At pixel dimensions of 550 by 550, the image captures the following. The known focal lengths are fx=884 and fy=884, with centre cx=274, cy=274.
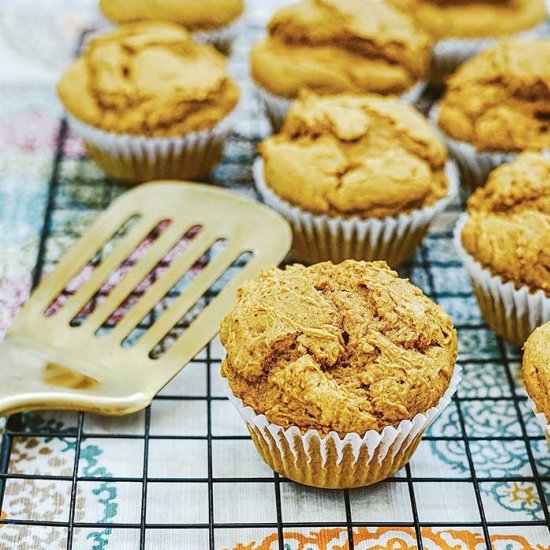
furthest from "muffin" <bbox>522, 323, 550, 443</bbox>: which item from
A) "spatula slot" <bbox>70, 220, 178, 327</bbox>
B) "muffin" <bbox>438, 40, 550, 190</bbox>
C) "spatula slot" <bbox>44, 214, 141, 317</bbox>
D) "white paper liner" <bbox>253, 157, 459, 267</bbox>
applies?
"spatula slot" <bbox>44, 214, 141, 317</bbox>

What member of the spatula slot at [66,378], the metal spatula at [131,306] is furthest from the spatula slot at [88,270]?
the spatula slot at [66,378]

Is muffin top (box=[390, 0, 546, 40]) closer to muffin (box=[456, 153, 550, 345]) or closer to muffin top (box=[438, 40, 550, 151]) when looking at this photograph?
muffin top (box=[438, 40, 550, 151])

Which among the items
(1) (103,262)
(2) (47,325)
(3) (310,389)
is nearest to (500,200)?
(3) (310,389)

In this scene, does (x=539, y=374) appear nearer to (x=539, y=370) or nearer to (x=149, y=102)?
(x=539, y=370)

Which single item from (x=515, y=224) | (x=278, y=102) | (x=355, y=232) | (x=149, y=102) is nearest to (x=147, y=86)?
(x=149, y=102)

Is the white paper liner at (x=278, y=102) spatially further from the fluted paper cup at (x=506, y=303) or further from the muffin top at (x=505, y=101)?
the fluted paper cup at (x=506, y=303)

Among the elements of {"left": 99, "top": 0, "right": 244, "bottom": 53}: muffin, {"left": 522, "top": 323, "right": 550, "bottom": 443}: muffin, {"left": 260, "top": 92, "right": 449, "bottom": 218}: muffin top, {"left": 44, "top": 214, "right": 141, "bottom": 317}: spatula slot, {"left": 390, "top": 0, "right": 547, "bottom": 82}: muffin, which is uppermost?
{"left": 522, "top": 323, "right": 550, "bottom": 443}: muffin

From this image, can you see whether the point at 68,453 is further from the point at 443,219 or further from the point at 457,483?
the point at 443,219
